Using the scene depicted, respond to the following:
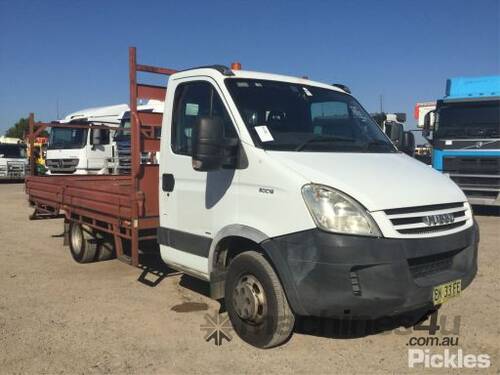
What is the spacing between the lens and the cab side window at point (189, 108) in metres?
4.62

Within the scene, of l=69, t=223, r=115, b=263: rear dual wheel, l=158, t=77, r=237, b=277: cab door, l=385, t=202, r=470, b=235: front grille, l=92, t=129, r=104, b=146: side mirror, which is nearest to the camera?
l=385, t=202, r=470, b=235: front grille

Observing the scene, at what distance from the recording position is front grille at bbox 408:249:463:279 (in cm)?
373

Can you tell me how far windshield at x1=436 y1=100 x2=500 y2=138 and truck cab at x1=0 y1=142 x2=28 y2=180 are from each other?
21727mm

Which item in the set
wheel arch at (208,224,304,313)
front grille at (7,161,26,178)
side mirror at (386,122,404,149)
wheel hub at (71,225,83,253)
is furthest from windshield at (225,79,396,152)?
front grille at (7,161,26,178)

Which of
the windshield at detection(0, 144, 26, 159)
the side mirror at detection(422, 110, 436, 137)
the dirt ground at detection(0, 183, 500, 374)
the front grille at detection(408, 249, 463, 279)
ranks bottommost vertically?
the dirt ground at detection(0, 183, 500, 374)

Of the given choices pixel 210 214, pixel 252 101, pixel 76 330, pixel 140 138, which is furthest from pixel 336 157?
pixel 76 330

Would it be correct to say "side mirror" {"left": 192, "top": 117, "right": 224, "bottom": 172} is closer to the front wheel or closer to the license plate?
the front wheel

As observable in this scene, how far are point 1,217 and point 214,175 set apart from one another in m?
10.3

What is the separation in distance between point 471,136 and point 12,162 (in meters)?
23.5

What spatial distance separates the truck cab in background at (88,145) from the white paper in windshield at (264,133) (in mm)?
12390

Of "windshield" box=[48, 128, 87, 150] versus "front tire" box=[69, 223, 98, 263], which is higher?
"windshield" box=[48, 128, 87, 150]

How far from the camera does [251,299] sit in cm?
412

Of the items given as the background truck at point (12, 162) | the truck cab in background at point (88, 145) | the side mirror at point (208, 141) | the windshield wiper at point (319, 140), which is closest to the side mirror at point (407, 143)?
the windshield wiper at point (319, 140)

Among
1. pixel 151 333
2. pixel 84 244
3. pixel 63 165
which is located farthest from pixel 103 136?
pixel 151 333
